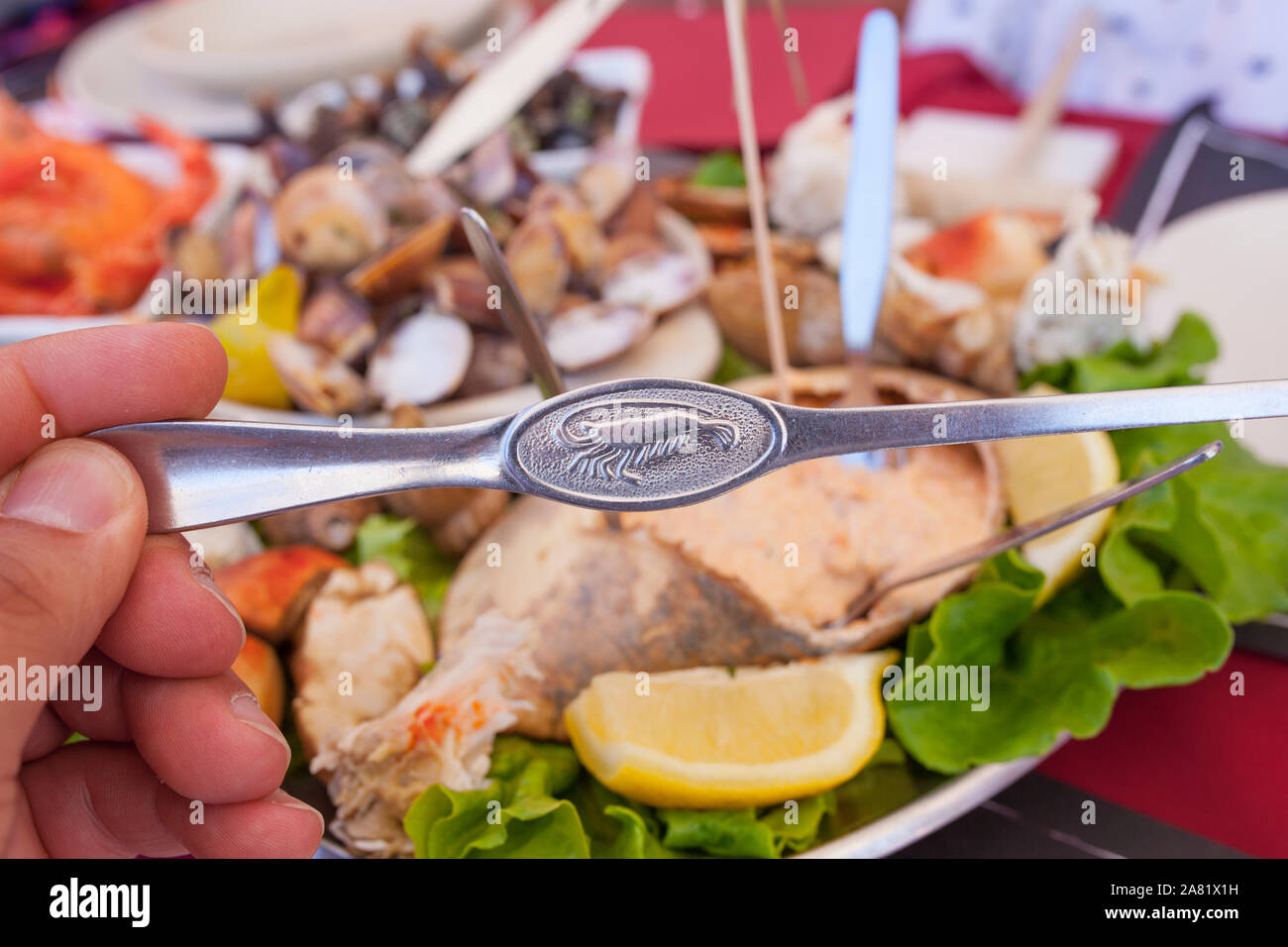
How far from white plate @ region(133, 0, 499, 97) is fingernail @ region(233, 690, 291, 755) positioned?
125 centimetres

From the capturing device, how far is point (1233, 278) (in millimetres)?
1062

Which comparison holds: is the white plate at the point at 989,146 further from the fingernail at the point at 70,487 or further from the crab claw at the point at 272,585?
the fingernail at the point at 70,487

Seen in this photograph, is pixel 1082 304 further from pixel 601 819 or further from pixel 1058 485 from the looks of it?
pixel 601 819

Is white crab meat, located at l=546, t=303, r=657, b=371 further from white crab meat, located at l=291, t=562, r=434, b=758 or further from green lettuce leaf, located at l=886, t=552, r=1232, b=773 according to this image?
green lettuce leaf, located at l=886, t=552, r=1232, b=773

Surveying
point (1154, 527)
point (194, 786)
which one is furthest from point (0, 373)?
point (1154, 527)

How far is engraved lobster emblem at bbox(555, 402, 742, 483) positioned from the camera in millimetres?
490

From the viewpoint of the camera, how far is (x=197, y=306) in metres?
1.01

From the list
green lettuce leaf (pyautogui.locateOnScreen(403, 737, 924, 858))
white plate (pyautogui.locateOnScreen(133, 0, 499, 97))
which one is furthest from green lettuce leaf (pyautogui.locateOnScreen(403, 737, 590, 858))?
white plate (pyautogui.locateOnScreen(133, 0, 499, 97))

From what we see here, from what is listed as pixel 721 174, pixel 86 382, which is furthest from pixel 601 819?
pixel 721 174

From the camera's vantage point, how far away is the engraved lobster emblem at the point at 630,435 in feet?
1.61

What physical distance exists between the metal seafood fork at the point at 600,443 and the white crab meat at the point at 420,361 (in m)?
0.39

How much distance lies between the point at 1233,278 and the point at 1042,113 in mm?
326

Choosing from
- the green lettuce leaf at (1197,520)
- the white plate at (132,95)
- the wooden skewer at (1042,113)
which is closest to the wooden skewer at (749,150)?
the green lettuce leaf at (1197,520)
